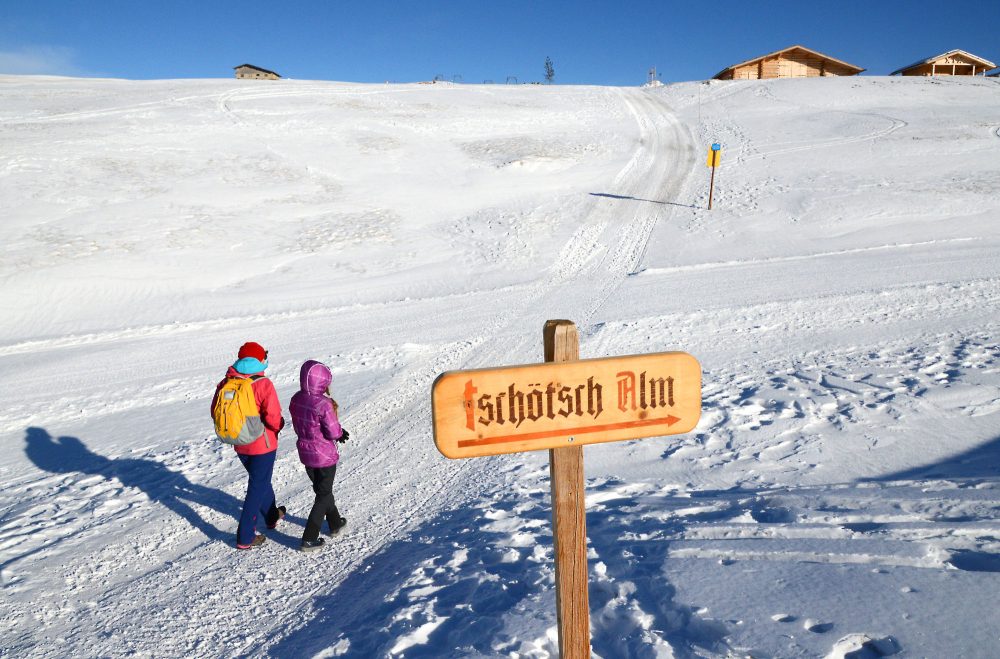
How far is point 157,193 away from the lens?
18.6 m

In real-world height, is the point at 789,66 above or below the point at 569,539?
above

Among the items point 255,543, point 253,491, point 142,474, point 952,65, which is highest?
point 952,65

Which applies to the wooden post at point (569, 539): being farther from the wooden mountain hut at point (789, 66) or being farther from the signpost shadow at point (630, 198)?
the wooden mountain hut at point (789, 66)

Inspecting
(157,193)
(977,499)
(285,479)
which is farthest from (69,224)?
(977,499)

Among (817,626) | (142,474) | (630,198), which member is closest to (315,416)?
(142,474)

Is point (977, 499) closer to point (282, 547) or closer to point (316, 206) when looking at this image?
point (282, 547)

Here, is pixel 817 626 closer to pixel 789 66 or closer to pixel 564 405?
pixel 564 405

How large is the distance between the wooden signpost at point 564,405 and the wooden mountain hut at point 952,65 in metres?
56.9

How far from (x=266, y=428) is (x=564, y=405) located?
3.49 meters

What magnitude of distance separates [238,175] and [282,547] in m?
18.6

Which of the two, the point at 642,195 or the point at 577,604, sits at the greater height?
the point at 642,195

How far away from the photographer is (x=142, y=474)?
6367 millimetres

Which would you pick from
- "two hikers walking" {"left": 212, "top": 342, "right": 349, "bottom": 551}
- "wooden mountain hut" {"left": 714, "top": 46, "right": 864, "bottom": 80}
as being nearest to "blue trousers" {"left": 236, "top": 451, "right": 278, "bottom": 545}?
"two hikers walking" {"left": 212, "top": 342, "right": 349, "bottom": 551}

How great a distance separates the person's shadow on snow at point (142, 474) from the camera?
5.68 meters
